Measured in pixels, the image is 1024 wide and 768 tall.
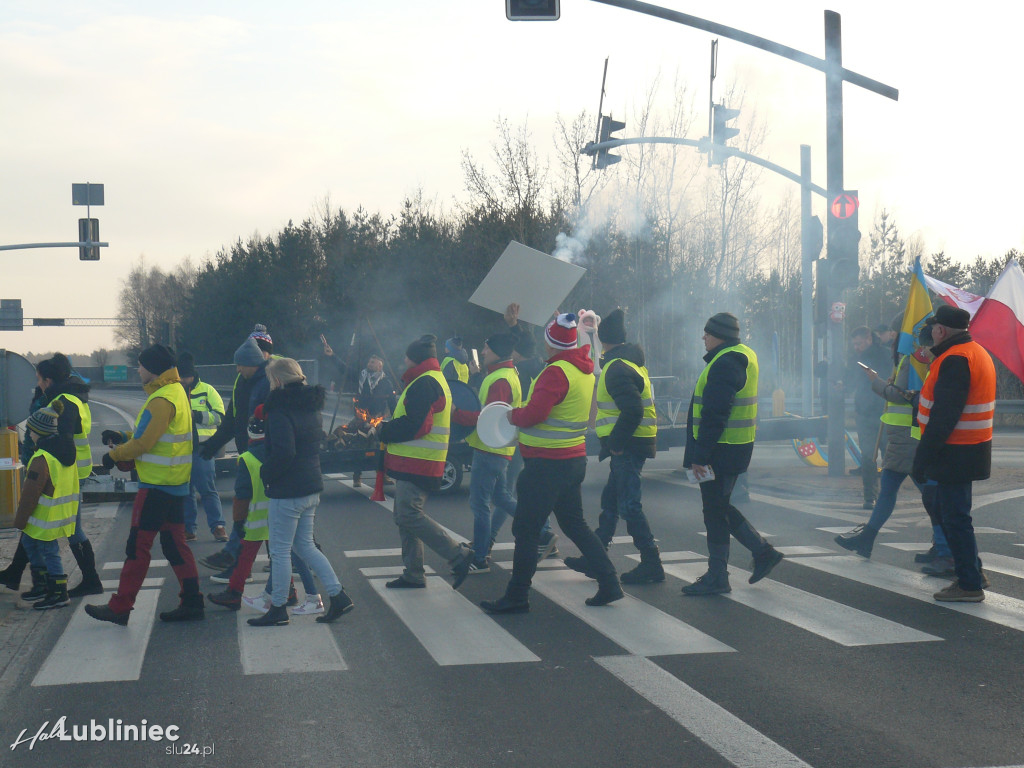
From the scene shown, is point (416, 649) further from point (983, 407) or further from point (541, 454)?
point (983, 407)

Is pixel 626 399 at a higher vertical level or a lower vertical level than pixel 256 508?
higher

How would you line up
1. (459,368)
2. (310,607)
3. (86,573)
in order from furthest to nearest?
(459,368) < (86,573) < (310,607)

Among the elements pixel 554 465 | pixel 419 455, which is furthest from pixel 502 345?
pixel 554 465

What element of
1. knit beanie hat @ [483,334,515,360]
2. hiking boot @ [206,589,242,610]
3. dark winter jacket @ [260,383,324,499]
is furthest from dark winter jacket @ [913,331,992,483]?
hiking boot @ [206,589,242,610]

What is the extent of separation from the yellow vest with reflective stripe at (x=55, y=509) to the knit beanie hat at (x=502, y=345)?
3.14 m

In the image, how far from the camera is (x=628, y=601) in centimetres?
683

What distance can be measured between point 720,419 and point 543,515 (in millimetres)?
1339

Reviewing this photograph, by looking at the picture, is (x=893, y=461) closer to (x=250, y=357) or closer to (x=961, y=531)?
(x=961, y=531)

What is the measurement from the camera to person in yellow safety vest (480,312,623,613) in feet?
21.4

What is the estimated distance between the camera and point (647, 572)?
293 inches

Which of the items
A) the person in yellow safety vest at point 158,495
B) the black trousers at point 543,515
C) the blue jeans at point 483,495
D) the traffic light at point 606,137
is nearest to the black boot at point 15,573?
the person in yellow safety vest at point 158,495

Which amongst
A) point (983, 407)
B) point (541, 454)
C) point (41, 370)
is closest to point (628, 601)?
point (541, 454)

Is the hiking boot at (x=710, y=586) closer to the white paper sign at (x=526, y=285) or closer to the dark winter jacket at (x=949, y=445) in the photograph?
the dark winter jacket at (x=949, y=445)

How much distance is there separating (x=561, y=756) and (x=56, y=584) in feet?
14.0
